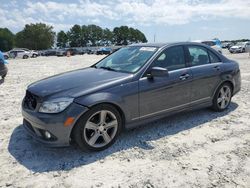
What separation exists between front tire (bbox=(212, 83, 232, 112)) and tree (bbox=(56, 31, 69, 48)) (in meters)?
99.0

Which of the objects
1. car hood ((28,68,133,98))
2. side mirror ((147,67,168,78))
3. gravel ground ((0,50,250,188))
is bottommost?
gravel ground ((0,50,250,188))

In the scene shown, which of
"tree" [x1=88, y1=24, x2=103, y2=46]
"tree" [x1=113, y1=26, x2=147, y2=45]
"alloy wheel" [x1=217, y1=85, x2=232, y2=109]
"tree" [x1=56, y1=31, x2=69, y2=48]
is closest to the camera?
"alloy wheel" [x1=217, y1=85, x2=232, y2=109]

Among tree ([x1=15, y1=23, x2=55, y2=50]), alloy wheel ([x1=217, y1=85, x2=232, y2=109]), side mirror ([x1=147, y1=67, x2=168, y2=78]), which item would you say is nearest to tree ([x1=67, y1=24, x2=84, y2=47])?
tree ([x1=15, y1=23, x2=55, y2=50])

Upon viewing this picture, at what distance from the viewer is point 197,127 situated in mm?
4840

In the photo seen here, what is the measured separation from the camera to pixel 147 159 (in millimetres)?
3688

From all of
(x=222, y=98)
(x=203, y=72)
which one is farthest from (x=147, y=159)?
(x=222, y=98)

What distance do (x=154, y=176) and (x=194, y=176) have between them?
50cm

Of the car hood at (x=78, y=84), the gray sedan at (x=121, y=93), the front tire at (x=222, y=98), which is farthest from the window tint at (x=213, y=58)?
the car hood at (x=78, y=84)

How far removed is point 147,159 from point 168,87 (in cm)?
138

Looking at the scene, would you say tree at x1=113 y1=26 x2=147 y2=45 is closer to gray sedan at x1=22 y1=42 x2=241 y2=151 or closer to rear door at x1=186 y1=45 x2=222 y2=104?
rear door at x1=186 y1=45 x2=222 y2=104

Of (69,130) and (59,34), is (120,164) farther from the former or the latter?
(59,34)

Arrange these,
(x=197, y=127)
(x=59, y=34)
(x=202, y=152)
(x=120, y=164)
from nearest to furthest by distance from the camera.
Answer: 1. (x=120, y=164)
2. (x=202, y=152)
3. (x=197, y=127)
4. (x=59, y=34)

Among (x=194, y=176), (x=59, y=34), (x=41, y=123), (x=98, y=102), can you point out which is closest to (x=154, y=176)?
(x=194, y=176)

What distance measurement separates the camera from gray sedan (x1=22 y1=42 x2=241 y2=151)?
3.63 m
